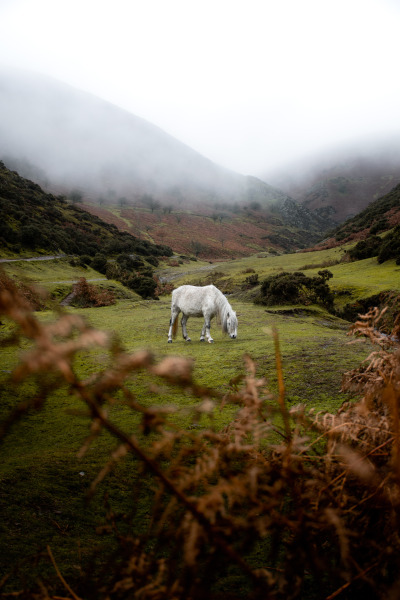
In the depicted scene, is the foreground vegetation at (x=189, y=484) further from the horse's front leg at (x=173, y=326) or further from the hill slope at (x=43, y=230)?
the hill slope at (x=43, y=230)

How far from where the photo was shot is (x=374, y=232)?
3606 centimetres

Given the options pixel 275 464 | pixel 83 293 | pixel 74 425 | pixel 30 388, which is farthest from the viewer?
pixel 83 293

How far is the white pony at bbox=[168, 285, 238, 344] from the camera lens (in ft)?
35.0

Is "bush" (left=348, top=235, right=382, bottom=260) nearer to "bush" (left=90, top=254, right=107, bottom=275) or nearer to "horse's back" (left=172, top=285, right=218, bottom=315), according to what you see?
"horse's back" (left=172, top=285, right=218, bottom=315)

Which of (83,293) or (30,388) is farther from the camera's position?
(83,293)

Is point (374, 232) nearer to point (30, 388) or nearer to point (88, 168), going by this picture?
point (30, 388)

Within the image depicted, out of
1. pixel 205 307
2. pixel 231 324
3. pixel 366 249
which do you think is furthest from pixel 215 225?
pixel 231 324

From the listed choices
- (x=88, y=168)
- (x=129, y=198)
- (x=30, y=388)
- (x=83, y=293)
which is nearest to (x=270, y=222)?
(x=129, y=198)

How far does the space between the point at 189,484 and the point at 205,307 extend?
9983 millimetres

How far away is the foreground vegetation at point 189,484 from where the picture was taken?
3.62 ft

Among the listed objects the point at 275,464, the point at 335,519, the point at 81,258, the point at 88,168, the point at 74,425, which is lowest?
the point at 74,425

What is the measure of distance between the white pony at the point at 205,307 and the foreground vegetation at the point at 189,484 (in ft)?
16.4

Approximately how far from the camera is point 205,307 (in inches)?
440

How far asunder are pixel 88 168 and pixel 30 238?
18258 centimetres
